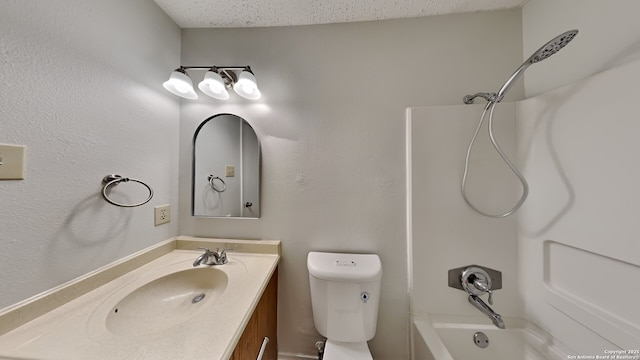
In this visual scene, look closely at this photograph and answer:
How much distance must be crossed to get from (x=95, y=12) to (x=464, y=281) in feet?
6.97

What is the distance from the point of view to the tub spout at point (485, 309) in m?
0.89

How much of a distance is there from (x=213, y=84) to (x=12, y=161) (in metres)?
0.73

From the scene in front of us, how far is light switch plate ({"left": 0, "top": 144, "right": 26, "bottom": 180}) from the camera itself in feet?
1.81

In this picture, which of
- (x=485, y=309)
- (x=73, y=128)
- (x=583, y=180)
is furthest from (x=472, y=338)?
(x=73, y=128)

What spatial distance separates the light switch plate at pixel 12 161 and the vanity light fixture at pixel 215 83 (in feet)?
1.91

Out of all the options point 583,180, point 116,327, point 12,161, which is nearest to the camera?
point 12,161

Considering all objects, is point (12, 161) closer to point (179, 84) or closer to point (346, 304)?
point (179, 84)

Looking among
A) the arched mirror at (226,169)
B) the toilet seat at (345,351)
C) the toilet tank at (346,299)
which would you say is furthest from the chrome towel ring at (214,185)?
the toilet seat at (345,351)

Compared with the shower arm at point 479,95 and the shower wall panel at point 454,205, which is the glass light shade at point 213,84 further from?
the shower arm at point 479,95

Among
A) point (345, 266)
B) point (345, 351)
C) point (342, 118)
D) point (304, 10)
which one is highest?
point (304, 10)

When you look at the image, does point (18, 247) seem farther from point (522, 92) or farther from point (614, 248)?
point (522, 92)

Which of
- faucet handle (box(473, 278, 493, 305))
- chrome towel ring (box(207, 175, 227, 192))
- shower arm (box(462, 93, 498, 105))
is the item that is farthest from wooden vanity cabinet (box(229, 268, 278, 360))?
shower arm (box(462, 93, 498, 105))

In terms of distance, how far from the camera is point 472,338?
100cm

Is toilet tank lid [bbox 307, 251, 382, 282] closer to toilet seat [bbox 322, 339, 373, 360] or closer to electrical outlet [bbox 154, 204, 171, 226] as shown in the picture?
toilet seat [bbox 322, 339, 373, 360]
